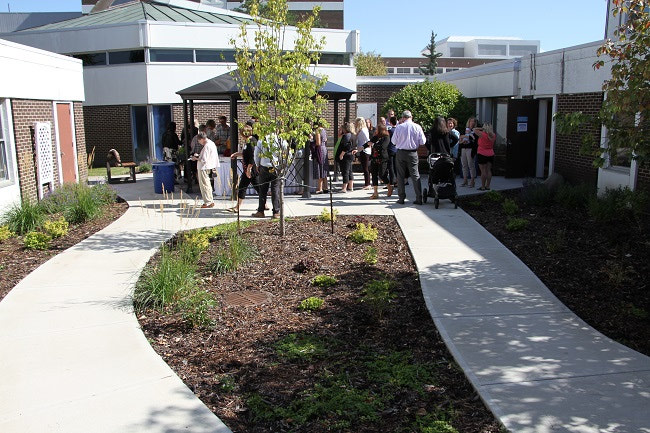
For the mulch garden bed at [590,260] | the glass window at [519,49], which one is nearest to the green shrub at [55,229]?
the mulch garden bed at [590,260]

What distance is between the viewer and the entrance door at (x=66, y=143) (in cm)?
1533

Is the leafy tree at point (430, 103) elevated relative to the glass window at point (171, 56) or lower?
lower

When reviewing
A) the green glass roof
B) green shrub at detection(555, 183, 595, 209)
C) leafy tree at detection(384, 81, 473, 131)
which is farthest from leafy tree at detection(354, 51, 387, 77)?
green shrub at detection(555, 183, 595, 209)

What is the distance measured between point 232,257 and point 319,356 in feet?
9.90

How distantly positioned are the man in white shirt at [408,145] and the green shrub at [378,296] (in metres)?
5.51

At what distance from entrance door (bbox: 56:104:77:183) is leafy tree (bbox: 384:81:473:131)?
9721 mm

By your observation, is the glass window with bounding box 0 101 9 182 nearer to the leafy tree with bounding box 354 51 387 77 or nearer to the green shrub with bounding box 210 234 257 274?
the green shrub with bounding box 210 234 257 274

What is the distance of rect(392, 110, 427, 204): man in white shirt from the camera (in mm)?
12242

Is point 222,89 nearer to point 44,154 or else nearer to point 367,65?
point 44,154

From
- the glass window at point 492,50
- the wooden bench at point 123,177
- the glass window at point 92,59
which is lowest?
the wooden bench at point 123,177

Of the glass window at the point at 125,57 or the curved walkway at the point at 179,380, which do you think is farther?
the glass window at the point at 125,57

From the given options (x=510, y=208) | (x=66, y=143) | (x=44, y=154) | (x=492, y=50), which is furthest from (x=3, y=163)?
(x=492, y=50)

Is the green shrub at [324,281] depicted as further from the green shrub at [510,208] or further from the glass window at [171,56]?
the glass window at [171,56]

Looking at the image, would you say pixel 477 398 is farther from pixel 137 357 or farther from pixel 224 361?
pixel 137 357
